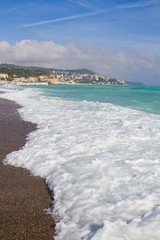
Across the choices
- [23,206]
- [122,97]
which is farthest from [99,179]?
[122,97]

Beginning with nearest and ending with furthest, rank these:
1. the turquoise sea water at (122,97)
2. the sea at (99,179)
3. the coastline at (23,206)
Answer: the coastline at (23,206), the sea at (99,179), the turquoise sea water at (122,97)

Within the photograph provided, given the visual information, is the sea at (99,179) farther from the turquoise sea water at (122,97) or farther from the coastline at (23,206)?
the turquoise sea water at (122,97)

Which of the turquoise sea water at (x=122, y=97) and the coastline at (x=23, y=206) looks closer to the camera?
the coastline at (x=23, y=206)

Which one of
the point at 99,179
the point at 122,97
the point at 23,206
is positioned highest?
the point at 99,179

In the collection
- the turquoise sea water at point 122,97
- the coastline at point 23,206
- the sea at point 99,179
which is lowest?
the turquoise sea water at point 122,97

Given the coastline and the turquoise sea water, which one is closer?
the coastline

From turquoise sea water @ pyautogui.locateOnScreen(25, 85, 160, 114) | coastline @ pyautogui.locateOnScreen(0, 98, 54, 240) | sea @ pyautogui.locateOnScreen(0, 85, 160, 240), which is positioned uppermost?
sea @ pyautogui.locateOnScreen(0, 85, 160, 240)

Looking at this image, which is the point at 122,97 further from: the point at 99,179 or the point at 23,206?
the point at 23,206

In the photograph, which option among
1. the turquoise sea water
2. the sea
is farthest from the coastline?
the turquoise sea water

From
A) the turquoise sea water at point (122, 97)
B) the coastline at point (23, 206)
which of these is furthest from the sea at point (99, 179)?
the turquoise sea water at point (122, 97)

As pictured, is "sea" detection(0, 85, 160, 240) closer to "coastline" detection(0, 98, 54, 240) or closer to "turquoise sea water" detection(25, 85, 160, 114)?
"coastline" detection(0, 98, 54, 240)

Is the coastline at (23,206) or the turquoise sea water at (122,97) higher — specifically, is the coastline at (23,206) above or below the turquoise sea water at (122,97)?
above

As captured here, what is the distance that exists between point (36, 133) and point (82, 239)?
926cm

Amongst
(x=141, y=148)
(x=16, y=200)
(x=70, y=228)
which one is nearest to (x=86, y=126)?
(x=141, y=148)
